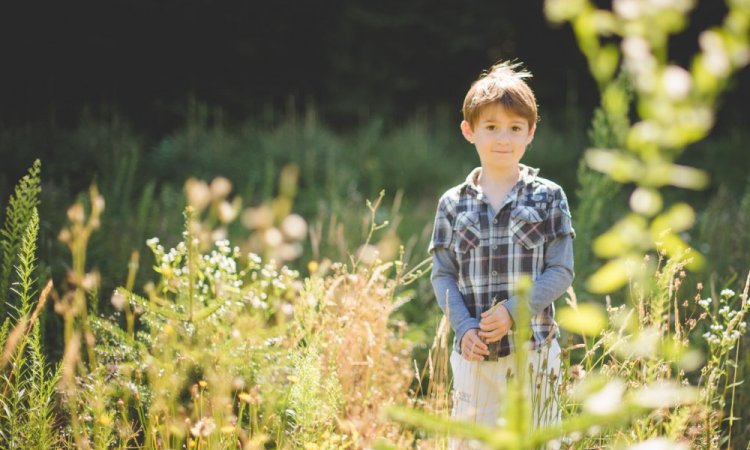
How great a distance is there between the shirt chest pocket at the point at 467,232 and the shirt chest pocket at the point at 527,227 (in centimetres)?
12

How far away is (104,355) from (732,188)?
7.48 metres

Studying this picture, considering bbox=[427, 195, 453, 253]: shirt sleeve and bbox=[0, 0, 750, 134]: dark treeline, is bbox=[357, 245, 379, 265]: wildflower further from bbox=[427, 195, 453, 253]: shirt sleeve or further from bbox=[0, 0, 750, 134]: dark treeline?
bbox=[0, 0, 750, 134]: dark treeline

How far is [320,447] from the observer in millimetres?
2219

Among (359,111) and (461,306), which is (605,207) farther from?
(359,111)

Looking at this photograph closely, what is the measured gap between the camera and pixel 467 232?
235 centimetres

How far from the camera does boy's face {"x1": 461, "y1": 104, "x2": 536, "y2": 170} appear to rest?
2.30 metres

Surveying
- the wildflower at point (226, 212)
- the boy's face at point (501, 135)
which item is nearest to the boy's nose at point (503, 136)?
the boy's face at point (501, 135)

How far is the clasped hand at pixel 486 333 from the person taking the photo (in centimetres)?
217

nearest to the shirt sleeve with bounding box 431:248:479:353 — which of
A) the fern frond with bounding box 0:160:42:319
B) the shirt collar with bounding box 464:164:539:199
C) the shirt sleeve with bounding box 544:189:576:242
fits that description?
the shirt collar with bounding box 464:164:539:199

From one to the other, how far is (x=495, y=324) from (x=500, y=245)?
0.90 feet

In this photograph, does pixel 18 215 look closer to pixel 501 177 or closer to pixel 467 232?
pixel 467 232

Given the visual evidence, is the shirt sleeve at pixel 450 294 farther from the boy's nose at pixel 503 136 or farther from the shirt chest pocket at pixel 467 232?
the boy's nose at pixel 503 136

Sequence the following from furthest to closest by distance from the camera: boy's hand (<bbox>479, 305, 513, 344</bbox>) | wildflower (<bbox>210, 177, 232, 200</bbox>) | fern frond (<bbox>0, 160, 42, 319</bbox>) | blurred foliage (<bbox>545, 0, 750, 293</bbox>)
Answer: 1. wildflower (<bbox>210, 177, 232, 200</bbox>)
2. fern frond (<bbox>0, 160, 42, 319</bbox>)
3. boy's hand (<bbox>479, 305, 513, 344</bbox>)
4. blurred foliage (<bbox>545, 0, 750, 293</bbox>)

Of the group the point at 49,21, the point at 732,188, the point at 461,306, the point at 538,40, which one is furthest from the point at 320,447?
the point at 538,40
